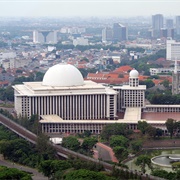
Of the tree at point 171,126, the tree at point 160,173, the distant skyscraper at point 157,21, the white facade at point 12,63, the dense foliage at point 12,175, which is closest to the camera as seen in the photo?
the dense foliage at point 12,175

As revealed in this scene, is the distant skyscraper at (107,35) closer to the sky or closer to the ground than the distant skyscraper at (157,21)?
closer to the ground

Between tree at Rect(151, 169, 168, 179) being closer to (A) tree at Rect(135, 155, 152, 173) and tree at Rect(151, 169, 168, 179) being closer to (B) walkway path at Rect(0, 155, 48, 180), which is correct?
(A) tree at Rect(135, 155, 152, 173)

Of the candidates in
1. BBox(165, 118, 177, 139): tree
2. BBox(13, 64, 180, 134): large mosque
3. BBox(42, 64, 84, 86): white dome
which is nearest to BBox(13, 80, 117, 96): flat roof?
BBox(13, 64, 180, 134): large mosque

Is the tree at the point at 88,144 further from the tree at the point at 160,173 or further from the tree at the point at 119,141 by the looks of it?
the tree at the point at 160,173

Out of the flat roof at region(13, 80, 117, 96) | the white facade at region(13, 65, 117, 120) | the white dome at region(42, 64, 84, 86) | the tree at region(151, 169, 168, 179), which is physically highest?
the white dome at region(42, 64, 84, 86)

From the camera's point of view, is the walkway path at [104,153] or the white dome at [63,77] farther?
the white dome at [63,77]

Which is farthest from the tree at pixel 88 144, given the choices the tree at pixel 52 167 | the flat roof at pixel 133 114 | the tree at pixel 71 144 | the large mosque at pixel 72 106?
the flat roof at pixel 133 114
